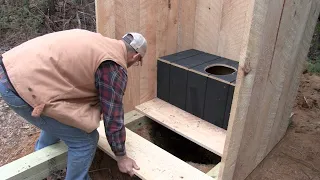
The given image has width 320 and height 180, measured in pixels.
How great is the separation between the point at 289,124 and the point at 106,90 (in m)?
1.83

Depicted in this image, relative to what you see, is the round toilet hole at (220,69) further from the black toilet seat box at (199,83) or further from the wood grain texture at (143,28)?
the wood grain texture at (143,28)

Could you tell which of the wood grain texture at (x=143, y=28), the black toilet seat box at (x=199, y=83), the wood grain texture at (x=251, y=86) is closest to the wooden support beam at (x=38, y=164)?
the wood grain texture at (x=143, y=28)

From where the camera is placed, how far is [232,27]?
8.08 ft

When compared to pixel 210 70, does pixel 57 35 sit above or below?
above

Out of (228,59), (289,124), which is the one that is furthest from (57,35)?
(289,124)

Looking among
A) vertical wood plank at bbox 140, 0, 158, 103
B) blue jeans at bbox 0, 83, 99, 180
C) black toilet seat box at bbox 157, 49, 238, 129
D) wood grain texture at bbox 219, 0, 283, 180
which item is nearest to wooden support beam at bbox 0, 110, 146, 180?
blue jeans at bbox 0, 83, 99, 180

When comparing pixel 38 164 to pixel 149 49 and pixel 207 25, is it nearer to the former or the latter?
pixel 149 49

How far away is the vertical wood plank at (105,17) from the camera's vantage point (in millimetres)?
2025

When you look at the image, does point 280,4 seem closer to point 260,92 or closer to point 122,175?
point 260,92

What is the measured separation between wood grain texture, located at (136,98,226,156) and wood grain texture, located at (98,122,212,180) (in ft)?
0.95

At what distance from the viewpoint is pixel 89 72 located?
149 centimetres

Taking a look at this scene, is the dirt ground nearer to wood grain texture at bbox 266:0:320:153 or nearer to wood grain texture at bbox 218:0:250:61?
wood grain texture at bbox 266:0:320:153

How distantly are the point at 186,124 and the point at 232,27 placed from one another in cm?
92

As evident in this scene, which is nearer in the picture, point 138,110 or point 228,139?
point 228,139
